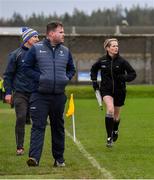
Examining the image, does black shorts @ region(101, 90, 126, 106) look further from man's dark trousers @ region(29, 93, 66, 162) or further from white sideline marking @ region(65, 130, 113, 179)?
man's dark trousers @ region(29, 93, 66, 162)

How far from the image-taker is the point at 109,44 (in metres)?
12.5

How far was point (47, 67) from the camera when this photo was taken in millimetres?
9586

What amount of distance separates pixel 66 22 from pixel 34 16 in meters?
11.5

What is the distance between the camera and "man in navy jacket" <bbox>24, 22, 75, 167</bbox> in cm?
959

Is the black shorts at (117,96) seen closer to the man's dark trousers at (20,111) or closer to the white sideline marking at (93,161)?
the white sideline marking at (93,161)

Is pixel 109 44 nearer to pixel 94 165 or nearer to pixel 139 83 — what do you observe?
pixel 94 165

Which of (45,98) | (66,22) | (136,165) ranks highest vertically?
(45,98)

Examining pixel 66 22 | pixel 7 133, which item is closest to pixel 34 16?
pixel 66 22

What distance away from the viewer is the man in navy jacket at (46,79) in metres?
9.59

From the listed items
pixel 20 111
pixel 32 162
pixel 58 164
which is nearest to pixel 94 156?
pixel 58 164

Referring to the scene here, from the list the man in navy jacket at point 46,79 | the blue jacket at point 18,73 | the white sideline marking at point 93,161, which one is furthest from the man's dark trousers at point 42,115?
the blue jacket at point 18,73

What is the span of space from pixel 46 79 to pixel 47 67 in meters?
0.18

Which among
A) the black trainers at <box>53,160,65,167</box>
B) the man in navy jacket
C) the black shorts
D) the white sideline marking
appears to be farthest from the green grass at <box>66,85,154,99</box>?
the man in navy jacket

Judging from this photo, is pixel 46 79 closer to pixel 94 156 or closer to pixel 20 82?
pixel 20 82
